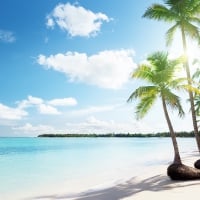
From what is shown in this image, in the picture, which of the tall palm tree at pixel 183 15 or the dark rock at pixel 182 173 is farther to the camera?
the tall palm tree at pixel 183 15

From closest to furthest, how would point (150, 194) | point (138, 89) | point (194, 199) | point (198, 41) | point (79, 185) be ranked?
point (194, 199) < point (150, 194) < point (138, 89) < point (79, 185) < point (198, 41)

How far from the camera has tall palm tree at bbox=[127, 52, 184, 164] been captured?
14938mm

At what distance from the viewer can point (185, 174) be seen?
1374 centimetres

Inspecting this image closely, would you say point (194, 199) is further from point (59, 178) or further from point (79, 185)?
point (59, 178)

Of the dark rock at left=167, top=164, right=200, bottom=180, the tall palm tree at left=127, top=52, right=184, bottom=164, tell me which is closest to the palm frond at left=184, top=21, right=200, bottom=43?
the tall palm tree at left=127, top=52, right=184, bottom=164

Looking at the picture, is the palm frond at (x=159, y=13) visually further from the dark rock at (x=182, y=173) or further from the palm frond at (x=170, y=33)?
the dark rock at (x=182, y=173)

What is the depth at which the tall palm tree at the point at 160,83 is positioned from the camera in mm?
14938

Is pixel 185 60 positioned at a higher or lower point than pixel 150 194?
higher

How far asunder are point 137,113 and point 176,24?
5.23 meters

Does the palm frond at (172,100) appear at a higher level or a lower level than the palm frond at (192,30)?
lower

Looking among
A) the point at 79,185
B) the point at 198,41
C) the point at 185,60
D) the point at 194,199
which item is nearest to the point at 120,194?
the point at 194,199

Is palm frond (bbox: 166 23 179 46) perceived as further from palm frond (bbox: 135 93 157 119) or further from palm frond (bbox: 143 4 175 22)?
palm frond (bbox: 135 93 157 119)

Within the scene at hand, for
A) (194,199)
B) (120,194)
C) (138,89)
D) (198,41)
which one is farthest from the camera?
(198,41)

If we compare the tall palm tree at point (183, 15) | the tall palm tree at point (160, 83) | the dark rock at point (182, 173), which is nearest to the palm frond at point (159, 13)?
the tall palm tree at point (183, 15)
